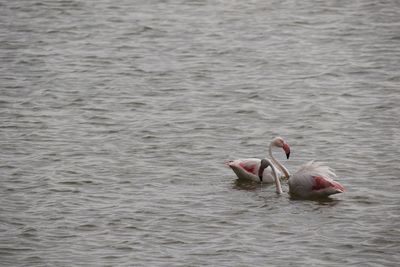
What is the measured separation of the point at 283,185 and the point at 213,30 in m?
9.10

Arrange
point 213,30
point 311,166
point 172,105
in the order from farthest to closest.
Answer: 1. point 213,30
2. point 172,105
3. point 311,166

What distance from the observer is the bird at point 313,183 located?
1274cm

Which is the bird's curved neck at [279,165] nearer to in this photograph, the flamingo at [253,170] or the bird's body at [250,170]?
the flamingo at [253,170]

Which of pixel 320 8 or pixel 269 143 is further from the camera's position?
pixel 320 8

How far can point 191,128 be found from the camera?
15.9 m

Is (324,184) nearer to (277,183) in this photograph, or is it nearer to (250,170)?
(277,183)

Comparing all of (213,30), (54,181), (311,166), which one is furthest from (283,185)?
(213,30)

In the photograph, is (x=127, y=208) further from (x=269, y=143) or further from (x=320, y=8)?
(x=320, y=8)

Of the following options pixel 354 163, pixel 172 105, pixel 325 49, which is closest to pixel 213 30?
pixel 325 49

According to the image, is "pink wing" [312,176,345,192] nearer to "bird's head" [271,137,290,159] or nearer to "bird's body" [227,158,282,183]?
"bird's body" [227,158,282,183]

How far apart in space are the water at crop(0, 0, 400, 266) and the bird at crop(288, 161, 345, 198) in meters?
0.16

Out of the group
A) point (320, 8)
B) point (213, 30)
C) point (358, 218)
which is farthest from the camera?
point (320, 8)

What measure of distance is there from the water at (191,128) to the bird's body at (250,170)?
0.14 meters

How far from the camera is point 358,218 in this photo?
1205cm
